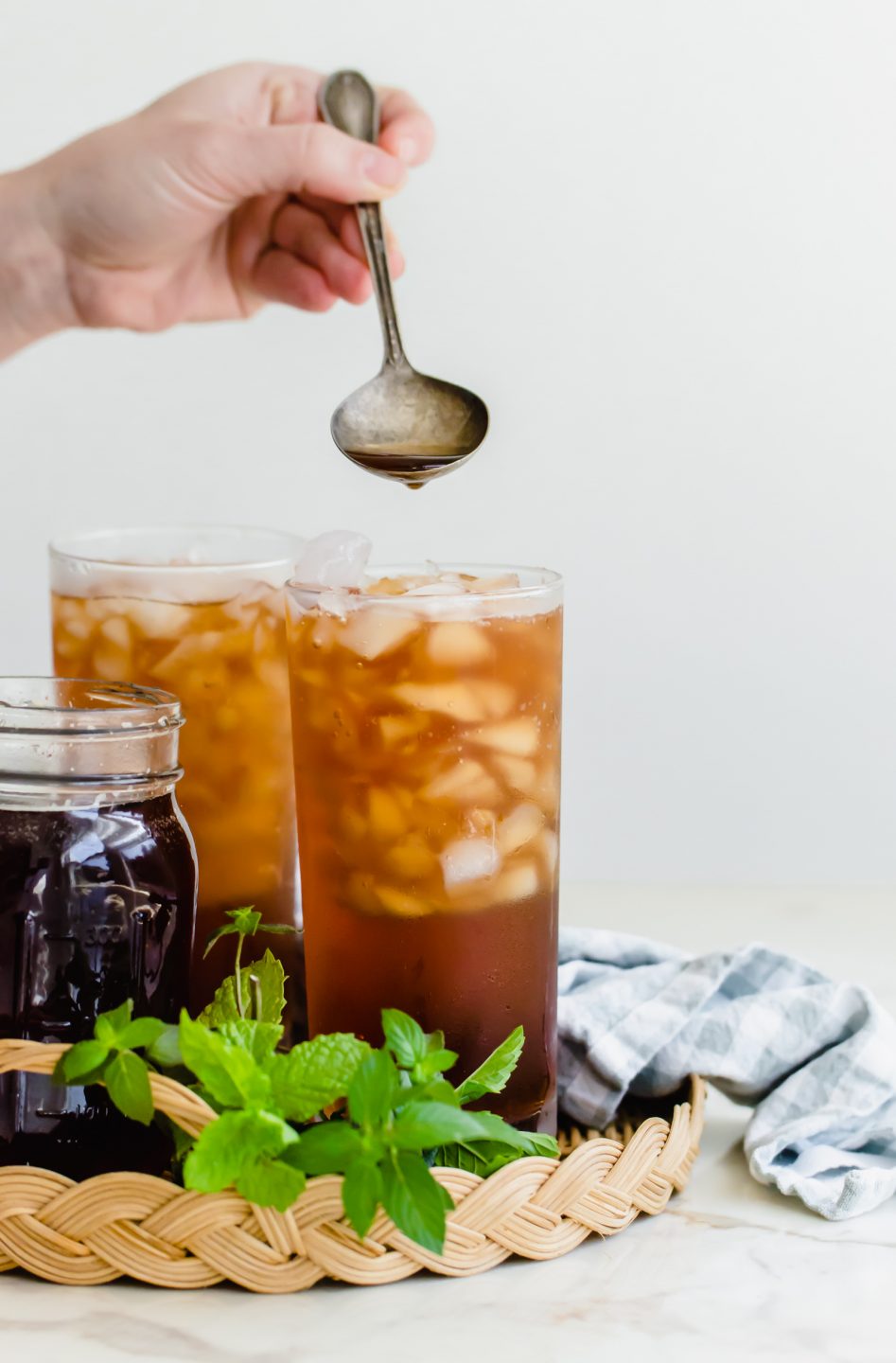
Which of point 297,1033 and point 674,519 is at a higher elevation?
point 674,519

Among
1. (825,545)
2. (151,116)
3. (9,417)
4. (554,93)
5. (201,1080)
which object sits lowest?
(201,1080)

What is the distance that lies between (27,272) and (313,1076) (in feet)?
3.47

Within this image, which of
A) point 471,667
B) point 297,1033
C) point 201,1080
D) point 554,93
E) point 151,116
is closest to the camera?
point 201,1080

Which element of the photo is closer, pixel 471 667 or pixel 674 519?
pixel 471 667

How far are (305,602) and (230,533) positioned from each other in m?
0.30

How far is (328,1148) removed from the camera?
0.84 metres

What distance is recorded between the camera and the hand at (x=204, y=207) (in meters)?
1.34

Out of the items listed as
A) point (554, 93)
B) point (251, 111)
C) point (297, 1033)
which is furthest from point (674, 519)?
point (297, 1033)

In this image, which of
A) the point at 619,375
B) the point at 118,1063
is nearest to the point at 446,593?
the point at 118,1063

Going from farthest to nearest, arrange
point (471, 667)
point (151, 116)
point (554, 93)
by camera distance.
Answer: point (554, 93), point (151, 116), point (471, 667)

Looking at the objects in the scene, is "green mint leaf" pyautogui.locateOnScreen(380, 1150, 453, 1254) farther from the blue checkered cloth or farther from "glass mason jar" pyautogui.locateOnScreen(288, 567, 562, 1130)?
the blue checkered cloth

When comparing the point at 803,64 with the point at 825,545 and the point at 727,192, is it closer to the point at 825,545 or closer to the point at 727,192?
the point at 727,192

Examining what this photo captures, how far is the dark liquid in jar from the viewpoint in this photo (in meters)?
0.92

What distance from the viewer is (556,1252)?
928 millimetres
